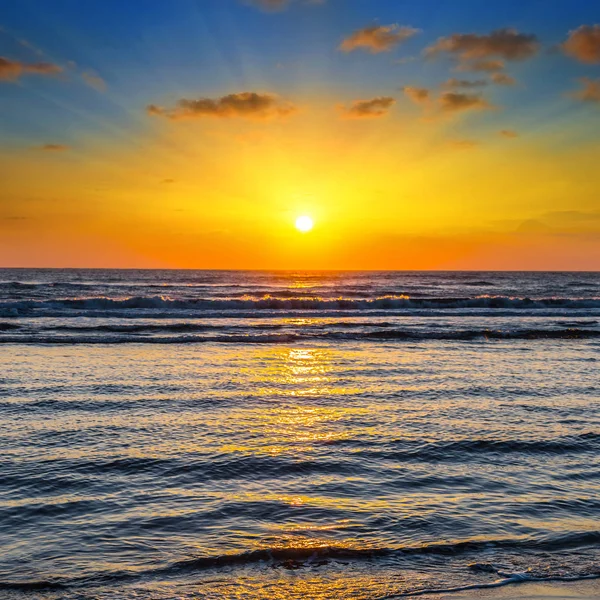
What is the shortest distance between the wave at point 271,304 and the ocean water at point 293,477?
26.7 meters

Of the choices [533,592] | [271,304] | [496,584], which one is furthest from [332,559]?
[271,304]

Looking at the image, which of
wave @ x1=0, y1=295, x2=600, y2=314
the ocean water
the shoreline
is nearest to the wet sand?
the shoreline

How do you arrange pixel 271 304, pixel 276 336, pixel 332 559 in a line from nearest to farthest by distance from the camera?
pixel 332 559, pixel 276 336, pixel 271 304

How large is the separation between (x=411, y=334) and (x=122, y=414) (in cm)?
2013

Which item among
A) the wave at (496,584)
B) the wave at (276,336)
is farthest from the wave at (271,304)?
the wave at (496,584)

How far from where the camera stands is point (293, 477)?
8.09 metres

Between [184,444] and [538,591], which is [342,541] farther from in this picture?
[184,444]

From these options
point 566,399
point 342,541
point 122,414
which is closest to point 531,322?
point 566,399

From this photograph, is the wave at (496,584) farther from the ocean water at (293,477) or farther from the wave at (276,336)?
the wave at (276,336)

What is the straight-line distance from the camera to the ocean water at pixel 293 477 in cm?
563

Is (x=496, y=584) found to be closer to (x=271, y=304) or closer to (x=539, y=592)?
(x=539, y=592)

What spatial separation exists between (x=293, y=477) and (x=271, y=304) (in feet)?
128

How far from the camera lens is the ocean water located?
5.63 meters

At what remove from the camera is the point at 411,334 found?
29.2 m
